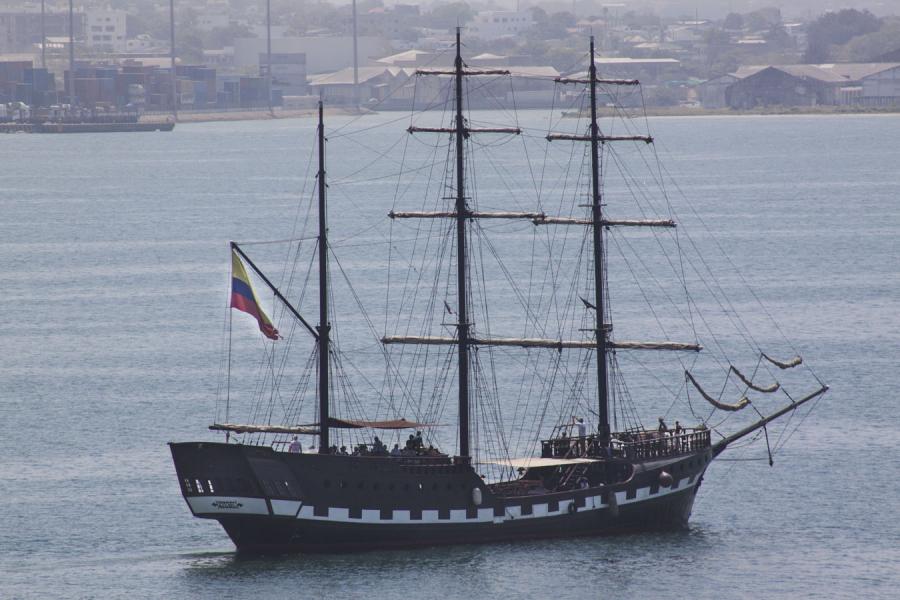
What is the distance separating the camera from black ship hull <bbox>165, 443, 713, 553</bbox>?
175 ft

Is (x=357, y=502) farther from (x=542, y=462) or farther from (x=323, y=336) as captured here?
(x=542, y=462)

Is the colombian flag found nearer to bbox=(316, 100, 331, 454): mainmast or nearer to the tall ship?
the tall ship

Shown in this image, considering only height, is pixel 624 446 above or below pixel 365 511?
above

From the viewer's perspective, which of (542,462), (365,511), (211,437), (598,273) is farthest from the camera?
(211,437)

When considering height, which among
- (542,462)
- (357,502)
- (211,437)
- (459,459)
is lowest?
(211,437)

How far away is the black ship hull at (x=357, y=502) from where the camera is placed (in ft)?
175

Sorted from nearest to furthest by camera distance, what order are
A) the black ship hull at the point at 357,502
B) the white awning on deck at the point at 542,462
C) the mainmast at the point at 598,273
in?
the black ship hull at the point at 357,502 < the white awning on deck at the point at 542,462 < the mainmast at the point at 598,273

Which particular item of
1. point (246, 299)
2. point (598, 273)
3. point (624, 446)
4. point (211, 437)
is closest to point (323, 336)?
point (246, 299)

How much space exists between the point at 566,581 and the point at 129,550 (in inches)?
504

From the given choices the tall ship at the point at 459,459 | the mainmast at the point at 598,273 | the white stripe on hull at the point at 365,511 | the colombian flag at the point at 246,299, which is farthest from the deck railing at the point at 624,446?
the colombian flag at the point at 246,299

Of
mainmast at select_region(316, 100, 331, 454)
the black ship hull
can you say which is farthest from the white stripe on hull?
mainmast at select_region(316, 100, 331, 454)

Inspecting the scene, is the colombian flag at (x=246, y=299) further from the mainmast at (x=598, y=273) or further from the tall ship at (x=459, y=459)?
the mainmast at (x=598, y=273)

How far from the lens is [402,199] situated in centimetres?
17900

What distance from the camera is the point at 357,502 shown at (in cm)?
5419
